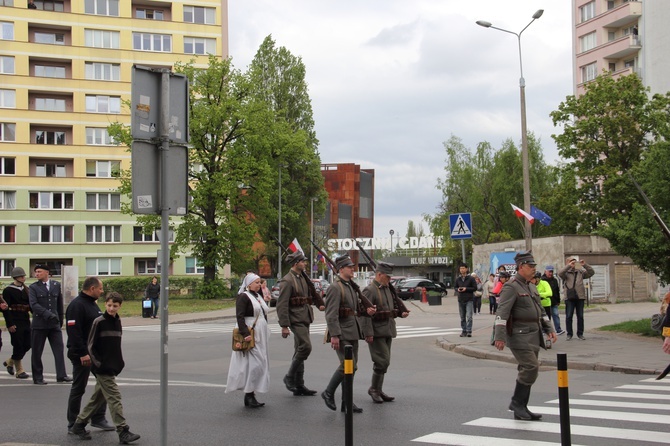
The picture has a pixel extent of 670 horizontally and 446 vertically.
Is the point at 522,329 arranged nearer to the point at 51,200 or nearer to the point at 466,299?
the point at 466,299

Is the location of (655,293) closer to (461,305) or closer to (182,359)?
(461,305)

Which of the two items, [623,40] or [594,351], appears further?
[623,40]

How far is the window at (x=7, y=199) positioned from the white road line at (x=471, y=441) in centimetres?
5957

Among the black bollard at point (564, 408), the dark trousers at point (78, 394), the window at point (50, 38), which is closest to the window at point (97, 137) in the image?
the window at point (50, 38)

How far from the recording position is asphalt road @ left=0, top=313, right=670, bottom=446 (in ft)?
28.1

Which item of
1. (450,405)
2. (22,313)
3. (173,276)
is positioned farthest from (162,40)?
(450,405)

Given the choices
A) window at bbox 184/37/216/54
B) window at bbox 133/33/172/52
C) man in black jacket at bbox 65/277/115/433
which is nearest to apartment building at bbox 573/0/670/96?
window at bbox 184/37/216/54

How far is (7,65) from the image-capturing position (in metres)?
61.8

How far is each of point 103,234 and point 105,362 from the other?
58545 millimetres

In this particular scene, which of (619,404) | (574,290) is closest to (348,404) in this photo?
(619,404)

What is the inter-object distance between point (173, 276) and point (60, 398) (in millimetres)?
53473

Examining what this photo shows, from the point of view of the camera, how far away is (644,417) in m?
9.29

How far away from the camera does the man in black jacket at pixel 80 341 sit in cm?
898

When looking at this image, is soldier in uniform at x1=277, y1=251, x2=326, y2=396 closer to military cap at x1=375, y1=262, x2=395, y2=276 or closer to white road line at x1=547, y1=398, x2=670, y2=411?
military cap at x1=375, y1=262, x2=395, y2=276
